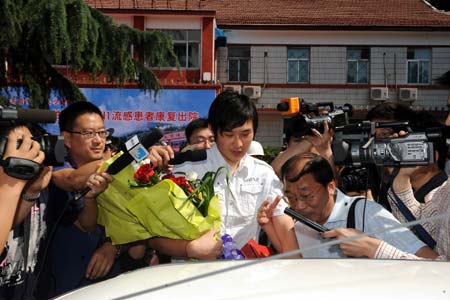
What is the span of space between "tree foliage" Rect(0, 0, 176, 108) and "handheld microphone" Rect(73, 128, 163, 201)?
393 cm

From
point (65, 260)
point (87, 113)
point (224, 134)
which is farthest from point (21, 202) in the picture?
point (224, 134)

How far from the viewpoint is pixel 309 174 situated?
2730mm

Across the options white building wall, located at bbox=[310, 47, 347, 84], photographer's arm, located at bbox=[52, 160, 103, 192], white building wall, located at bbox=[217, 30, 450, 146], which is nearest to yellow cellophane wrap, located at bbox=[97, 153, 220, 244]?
photographer's arm, located at bbox=[52, 160, 103, 192]

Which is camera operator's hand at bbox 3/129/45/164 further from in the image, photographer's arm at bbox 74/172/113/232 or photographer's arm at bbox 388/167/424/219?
photographer's arm at bbox 388/167/424/219

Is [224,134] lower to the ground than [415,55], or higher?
lower

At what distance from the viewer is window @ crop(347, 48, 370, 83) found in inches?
845

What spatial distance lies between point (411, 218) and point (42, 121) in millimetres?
1680

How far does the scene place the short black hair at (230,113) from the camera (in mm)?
3027

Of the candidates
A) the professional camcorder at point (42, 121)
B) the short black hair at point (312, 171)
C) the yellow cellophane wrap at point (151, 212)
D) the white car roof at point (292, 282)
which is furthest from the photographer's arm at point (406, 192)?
the professional camcorder at point (42, 121)

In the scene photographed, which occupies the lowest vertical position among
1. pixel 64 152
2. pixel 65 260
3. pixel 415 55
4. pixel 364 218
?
pixel 65 260

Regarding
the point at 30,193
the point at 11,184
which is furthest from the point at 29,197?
the point at 11,184

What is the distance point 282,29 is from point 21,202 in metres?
19.1

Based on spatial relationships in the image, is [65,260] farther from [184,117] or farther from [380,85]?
[380,85]

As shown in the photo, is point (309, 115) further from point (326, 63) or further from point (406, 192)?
point (326, 63)
